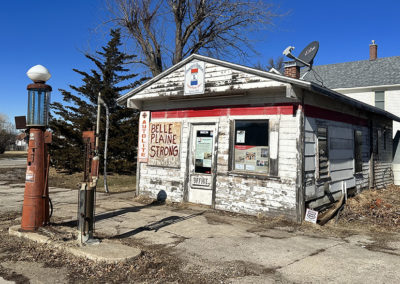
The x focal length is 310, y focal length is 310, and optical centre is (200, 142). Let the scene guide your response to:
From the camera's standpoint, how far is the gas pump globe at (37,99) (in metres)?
5.67

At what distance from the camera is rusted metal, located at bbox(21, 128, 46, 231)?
5.57 meters

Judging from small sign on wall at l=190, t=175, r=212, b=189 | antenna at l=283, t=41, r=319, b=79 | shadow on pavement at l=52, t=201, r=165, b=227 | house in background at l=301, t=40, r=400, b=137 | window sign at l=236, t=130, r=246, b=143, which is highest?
house in background at l=301, t=40, r=400, b=137

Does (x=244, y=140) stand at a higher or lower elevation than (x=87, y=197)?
higher

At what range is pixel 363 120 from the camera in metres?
10.8

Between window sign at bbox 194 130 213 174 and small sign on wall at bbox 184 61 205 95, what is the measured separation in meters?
1.17

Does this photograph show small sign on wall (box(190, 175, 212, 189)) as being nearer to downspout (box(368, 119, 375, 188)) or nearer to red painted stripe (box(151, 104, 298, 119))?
red painted stripe (box(151, 104, 298, 119))

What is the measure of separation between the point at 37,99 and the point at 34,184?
5.09 ft

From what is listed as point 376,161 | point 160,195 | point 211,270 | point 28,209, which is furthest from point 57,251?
point 376,161

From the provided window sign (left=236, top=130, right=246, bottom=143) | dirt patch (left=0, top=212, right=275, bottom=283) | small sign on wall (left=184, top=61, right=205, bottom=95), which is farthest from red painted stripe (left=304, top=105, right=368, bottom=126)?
dirt patch (left=0, top=212, right=275, bottom=283)

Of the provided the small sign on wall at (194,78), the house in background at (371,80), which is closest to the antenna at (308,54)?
the small sign on wall at (194,78)

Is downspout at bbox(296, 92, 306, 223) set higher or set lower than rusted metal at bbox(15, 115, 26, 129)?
lower

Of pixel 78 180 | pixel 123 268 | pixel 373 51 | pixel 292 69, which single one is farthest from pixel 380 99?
pixel 123 268

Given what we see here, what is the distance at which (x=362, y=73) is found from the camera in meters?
23.5

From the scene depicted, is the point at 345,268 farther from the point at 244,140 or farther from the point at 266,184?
the point at 244,140
